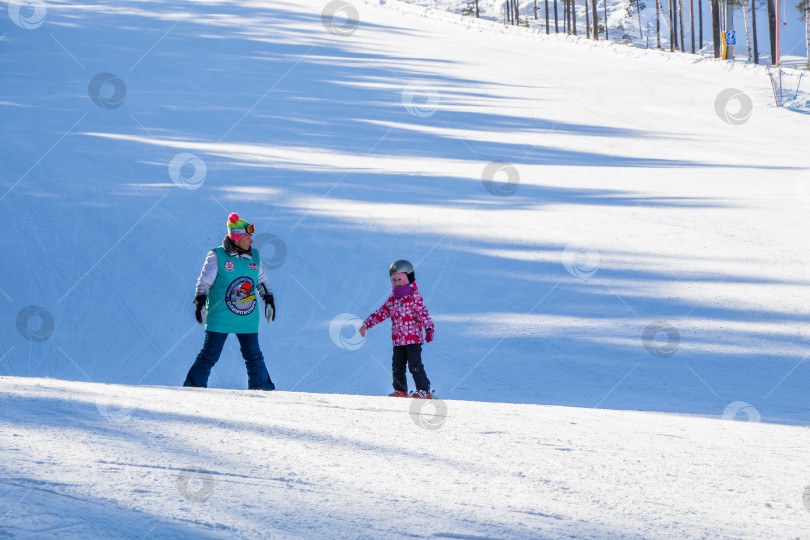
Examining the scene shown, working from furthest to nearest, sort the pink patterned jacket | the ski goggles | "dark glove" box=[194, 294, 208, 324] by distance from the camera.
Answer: the pink patterned jacket
the ski goggles
"dark glove" box=[194, 294, 208, 324]

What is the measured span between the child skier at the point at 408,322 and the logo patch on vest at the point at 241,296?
88 cm

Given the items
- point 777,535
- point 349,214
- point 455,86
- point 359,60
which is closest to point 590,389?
point 777,535

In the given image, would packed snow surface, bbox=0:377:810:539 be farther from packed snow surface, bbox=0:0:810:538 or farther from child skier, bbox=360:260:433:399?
child skier, bbox=360:260:433:399

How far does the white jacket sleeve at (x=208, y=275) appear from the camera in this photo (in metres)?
5.86

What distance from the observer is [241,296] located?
19.8ft

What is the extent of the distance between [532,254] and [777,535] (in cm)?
727

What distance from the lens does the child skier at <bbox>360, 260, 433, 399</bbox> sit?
244 inches

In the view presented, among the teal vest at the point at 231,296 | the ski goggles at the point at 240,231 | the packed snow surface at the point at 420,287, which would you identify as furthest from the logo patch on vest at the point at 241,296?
the packed snow surface at the point at 420,287

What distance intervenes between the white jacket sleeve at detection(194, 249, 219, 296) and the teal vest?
0.13 ft

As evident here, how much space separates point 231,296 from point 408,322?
1366 millimetres

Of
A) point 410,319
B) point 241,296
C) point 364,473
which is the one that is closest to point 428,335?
point 410,319

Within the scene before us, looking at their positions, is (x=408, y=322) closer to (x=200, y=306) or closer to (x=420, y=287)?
(x=200, y=306)

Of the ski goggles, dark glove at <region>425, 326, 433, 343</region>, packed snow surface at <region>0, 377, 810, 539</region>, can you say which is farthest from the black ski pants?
packed snow surface at <region>0, 377, 810, 539</region>

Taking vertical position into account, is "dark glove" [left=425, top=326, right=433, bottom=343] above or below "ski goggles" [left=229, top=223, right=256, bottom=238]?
below
